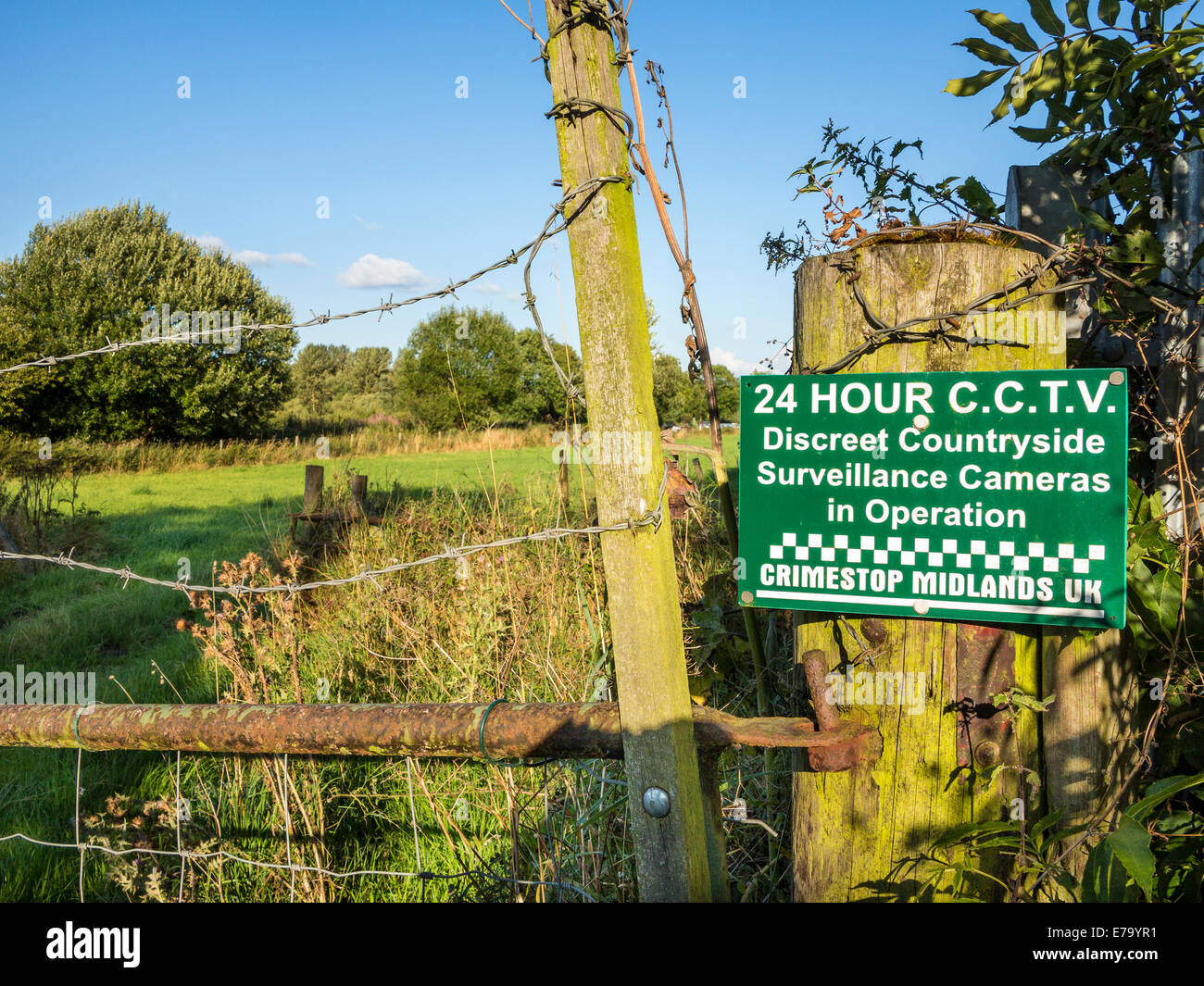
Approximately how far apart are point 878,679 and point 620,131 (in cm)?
113

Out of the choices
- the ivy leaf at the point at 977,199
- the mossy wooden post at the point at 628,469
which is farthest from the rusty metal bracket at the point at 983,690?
the ivy leaf at the point at 977,199

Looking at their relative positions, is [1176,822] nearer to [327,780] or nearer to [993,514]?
[993,514]

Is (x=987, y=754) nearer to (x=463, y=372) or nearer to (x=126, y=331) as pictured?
(x=126, y=331)

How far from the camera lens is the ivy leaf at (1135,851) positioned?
3.81ft

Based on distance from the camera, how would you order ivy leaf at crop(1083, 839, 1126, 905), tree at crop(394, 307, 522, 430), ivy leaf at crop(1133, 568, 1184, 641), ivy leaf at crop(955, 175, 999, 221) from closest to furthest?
ivy leaf at crop(1083, 839, 1126, 905) → ivy leaf at crop(1133, 568, 1184, 641) → ivy leaf at crop(955, 175, 999, 221) → tree at crop(394, 307, 522, 430)

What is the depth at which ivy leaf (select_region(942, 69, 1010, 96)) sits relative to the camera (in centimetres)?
227

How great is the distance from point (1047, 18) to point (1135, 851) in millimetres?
2218

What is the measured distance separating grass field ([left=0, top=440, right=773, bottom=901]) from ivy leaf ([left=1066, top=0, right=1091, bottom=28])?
1983 mm

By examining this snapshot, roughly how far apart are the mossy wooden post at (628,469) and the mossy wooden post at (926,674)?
1.10 ft

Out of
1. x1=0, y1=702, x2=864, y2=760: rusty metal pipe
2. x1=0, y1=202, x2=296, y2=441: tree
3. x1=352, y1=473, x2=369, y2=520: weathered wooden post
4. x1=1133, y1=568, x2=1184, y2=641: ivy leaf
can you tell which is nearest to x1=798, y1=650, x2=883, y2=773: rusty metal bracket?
x1=0, y1=702, x2=864, y2=760: rusty metal pipe

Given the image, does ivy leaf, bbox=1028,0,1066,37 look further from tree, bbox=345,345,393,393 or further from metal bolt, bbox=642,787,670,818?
tree, bbox=345,345,393,393

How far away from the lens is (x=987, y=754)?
1436 millimetres

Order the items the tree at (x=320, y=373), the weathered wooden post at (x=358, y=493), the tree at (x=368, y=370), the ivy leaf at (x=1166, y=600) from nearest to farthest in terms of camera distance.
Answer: the ivy leaf at (x=1166, y=600) < the weathered wooden post at (x=358, y=493) < the tree at (x=320, y=373) < the tree at (x=368, y=370)

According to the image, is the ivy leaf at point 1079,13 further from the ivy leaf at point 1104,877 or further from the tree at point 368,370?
the tree at point 368,370
